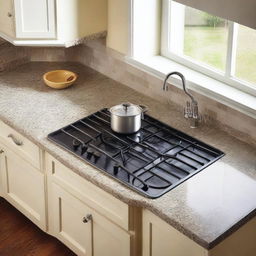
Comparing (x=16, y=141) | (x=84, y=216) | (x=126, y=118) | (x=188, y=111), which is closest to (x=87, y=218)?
(x=84, y=216)

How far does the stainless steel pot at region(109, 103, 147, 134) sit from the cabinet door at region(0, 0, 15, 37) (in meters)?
0.92

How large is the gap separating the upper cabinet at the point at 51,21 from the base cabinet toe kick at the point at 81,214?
1.96 ft

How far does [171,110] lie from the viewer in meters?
4.47

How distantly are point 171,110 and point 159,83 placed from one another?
0.62 ft

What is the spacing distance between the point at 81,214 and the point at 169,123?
77 centimetres

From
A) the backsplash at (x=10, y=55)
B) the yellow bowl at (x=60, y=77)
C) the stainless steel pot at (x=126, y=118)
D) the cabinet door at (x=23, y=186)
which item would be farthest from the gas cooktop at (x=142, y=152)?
the backsplash at (x=10, y=55)

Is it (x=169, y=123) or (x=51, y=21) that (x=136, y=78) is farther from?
(x=51, y=21)

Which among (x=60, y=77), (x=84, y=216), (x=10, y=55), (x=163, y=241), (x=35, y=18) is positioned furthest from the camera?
(x=10, y=55)

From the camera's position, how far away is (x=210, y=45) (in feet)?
14.3

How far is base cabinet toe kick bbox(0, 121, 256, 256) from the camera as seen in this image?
11.9 feet

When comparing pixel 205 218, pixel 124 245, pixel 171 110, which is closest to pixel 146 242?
pixel 124 245

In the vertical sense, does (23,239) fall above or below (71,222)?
below

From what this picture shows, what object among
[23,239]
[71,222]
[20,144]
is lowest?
[23,239]

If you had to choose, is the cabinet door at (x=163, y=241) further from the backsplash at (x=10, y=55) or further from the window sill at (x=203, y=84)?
the backsplash at (x=10, y=55)
